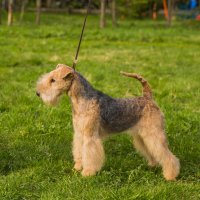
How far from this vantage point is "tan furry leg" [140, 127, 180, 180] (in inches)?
230

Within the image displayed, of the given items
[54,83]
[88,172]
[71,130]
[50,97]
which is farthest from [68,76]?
[71,130]

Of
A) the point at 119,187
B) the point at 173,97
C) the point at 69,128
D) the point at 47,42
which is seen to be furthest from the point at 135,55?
the point at 119,187

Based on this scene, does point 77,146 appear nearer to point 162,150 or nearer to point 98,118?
point 98,118

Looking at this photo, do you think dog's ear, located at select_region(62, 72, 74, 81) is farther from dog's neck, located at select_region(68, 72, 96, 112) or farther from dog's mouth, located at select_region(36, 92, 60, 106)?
dog's mouth, located at select_region(36, 92, 60, 106)

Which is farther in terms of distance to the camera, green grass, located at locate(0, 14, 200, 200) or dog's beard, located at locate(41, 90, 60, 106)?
dog's beard, located at locate(41, 90, 60, 106)

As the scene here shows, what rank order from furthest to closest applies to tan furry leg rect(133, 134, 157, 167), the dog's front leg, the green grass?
tan furry leg rect(133, 134, 157, 167) < the dog's front leg < the green grass

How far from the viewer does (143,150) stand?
6.24 meters

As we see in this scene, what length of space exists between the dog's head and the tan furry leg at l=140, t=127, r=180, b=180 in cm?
113

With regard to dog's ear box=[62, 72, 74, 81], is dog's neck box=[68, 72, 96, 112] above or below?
below

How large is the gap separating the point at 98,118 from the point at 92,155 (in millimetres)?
431

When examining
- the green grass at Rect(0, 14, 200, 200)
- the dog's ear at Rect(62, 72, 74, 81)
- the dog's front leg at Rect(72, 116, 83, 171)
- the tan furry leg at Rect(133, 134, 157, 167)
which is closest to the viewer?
the green grass at Rect(0, 14, 200, 200)

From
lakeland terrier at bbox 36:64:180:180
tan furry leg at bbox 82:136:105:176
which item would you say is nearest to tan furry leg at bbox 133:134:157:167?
lakeland terrier at bbox 36:64:180:180

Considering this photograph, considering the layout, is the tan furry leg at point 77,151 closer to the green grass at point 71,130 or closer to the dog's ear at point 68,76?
the green grass at point 71,130

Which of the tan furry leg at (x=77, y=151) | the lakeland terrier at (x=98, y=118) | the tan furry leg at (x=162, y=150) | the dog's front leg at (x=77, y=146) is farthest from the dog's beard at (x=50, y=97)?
the tan furry leg at (x=162, y=150)
